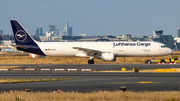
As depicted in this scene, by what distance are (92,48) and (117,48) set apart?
203 inches

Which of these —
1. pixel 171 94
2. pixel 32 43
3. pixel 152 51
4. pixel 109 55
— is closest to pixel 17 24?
pixel 32 43

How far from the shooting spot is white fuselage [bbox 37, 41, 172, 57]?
5334cm

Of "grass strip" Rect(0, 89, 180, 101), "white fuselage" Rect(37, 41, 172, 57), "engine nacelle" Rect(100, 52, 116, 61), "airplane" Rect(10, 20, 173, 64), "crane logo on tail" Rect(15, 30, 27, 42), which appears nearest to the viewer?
"grass strip" Rect(0, 89, 180, 101)

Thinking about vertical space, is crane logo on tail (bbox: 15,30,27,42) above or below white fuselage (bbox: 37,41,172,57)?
above

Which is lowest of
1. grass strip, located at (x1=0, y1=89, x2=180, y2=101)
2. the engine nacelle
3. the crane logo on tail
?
grass strip, located at (x1=0, y1=89, x2=180, y2=101)

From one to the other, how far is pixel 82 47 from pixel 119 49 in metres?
7.60

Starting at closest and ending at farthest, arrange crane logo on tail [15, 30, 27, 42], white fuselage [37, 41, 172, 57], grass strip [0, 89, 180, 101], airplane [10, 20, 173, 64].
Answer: grass strip [0, 89, 180, 101]
airplane [10, 20, 173, 64]
white fuselage [37, 41, 172, 57]
crane logo on tail [15, 30, 27, 42]

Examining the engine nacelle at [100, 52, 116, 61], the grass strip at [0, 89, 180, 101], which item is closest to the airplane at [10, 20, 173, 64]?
the engine nacelle at [100, 52, 116, 61]

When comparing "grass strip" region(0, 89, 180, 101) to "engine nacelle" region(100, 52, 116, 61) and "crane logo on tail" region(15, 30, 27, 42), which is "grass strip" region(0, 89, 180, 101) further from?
"crane logo on tail" region(15, 30, 27, 42)

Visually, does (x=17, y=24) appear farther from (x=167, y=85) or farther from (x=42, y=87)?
(x=167, y=85)

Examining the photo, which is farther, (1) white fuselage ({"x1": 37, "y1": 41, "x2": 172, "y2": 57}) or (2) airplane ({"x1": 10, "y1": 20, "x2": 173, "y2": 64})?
(1) white fuselage ({"x1": 37, "y1": 41, "x2": 172, "y2": 57})

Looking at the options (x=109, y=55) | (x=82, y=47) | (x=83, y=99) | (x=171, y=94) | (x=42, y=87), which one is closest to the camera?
(x=83, y=99)

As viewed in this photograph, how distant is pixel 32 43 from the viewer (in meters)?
55.5

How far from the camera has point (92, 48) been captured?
54.6 meters
